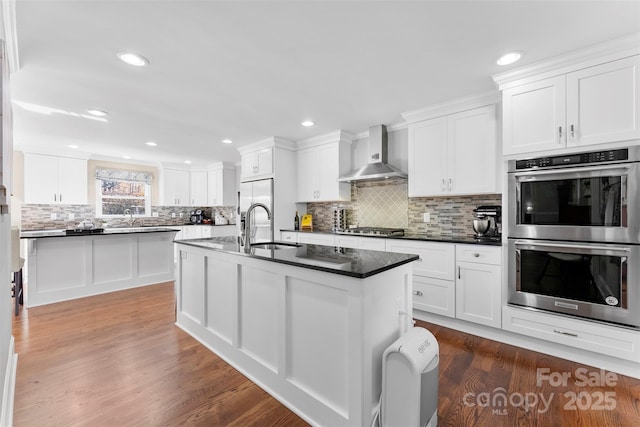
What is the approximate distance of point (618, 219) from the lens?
208 cm

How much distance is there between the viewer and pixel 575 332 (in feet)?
7.38

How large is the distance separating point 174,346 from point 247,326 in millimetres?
972

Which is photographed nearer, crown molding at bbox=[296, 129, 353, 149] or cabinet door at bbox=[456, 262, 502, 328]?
cabinet door at bbox=[456, 262, 502, 328]

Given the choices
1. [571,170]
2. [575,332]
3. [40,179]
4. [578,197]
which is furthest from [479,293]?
[40,179]

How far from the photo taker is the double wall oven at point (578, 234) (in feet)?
6.73

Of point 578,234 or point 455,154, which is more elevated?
point 455,154

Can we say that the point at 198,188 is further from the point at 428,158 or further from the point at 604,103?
the point at 604,103

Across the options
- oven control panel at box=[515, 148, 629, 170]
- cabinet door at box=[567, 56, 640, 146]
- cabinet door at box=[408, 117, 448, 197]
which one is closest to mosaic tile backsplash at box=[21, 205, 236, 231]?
cabinet door at box=[408, 117, 448, 197]

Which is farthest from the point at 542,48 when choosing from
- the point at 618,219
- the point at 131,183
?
the point at 131,183

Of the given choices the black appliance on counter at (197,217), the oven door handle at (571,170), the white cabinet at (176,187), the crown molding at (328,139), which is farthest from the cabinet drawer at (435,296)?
the white cabinet at (176,187)

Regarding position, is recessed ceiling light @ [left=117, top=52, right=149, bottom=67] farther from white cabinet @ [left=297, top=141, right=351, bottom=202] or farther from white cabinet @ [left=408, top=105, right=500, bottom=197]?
white cabinet @ [left=408, top=105, right=500, bottom=197]

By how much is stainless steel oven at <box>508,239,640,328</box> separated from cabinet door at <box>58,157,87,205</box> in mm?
7078

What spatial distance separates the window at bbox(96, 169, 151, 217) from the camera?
6.03 meters

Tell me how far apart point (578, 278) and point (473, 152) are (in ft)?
4.89
